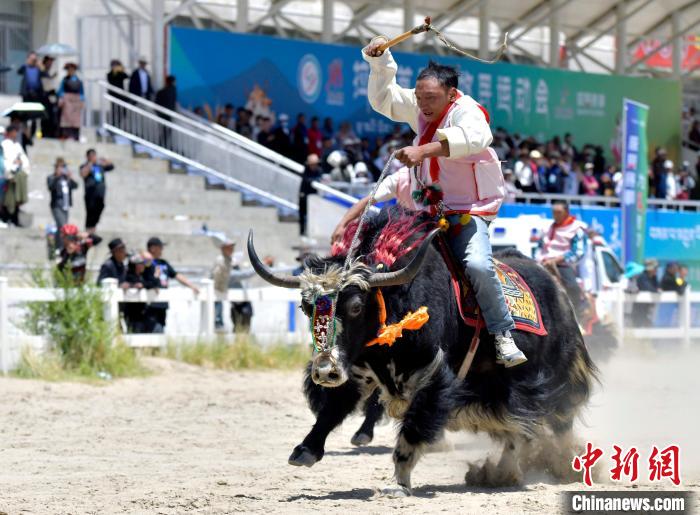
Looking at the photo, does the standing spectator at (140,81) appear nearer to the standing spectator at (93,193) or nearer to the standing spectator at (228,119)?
the standing spectator at (228,119)

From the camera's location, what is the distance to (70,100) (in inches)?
833

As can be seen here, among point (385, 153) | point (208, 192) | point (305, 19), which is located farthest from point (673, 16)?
point (208, 192)

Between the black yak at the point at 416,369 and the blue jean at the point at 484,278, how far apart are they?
14 centimetres

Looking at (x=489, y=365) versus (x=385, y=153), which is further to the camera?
(x=385, y=153)

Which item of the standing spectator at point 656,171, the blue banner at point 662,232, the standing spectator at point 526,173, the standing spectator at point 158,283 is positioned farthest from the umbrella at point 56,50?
the standing spectator at point 656,171

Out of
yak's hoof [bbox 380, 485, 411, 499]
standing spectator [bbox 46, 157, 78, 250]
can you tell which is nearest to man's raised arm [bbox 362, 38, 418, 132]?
yak's hoof [bbox 380, 485, 411, 499]

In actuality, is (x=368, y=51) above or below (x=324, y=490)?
above

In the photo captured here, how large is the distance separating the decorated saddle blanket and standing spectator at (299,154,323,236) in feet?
44.1

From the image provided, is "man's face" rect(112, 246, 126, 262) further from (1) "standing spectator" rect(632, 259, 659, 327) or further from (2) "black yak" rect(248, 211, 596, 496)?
(1) "standing spectator" rect(632, 259, 659, 327)

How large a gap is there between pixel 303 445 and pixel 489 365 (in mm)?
1243

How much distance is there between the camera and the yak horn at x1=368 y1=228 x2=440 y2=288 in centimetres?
679

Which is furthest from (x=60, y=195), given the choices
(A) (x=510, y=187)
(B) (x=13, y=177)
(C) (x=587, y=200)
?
(C) (x=587, y=200)

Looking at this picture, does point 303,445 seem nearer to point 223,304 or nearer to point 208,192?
point 223,304

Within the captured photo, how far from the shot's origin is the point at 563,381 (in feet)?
26.6
